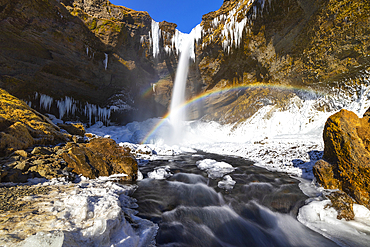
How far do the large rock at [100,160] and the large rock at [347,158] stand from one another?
6.19m

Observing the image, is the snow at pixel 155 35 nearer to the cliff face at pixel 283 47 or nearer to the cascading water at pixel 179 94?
the cascading water at pixel 179 94

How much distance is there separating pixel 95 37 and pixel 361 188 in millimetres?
22288

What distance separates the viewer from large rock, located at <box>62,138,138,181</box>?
4.76 metres

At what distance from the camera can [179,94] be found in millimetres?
25188

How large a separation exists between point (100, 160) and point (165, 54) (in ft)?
66.7

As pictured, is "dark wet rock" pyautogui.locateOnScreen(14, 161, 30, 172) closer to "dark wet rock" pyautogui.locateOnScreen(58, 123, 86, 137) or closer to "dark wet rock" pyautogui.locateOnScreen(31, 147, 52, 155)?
"dark wet rock" pyautogui.locateOnScreen(31, 147, 52, 155)

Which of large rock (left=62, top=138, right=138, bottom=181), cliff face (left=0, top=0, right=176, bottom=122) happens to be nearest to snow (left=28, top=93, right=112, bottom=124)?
cliff face (left=0, top=0, right=176, bottom=122)

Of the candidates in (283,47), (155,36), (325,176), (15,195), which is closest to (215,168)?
(325,176)

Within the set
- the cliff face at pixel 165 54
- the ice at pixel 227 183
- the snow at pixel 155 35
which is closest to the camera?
the ice at pixel 227 183

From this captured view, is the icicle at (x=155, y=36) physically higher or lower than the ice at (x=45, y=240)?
higher

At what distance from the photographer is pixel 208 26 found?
19594mm

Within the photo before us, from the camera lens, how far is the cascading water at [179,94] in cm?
2162

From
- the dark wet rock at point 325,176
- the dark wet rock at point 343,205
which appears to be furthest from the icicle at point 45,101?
the dark wet rock at point 343,205

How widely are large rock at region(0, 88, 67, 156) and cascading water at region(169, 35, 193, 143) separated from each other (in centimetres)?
1408
